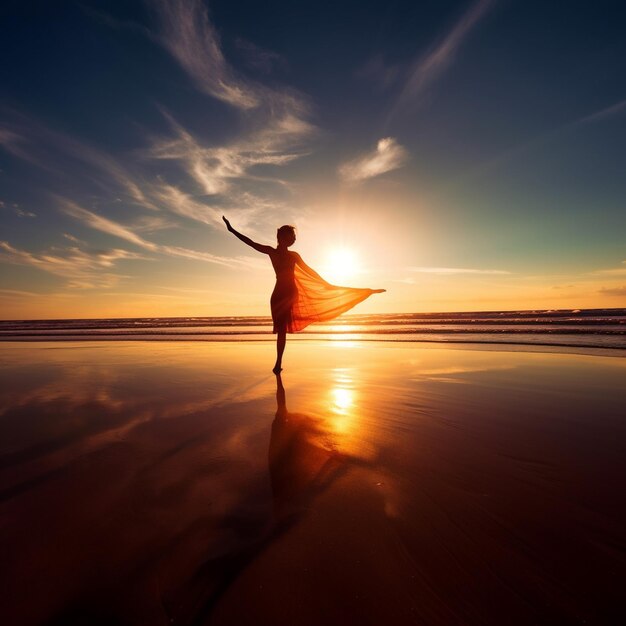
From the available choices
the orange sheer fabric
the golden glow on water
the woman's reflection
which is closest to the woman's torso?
the orange sheer fabric

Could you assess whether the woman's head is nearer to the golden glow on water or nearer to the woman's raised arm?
the woman's raised arm

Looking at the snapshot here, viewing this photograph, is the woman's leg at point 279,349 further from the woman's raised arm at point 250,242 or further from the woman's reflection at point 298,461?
the woman's reflection at point 298,461

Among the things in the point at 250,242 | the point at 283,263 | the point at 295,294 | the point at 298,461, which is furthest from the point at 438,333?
the point at 298,461

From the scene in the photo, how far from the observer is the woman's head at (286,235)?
277 inches

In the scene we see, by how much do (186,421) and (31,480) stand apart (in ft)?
4.90

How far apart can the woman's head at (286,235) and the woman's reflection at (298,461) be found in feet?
13.5

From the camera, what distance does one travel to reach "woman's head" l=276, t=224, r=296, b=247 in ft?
23.1

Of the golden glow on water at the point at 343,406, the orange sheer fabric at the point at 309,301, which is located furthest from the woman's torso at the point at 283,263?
the golden glow on water at the point at 343,406

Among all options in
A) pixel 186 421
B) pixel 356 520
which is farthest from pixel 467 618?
pixel 186 421

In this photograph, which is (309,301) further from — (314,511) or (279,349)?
(314,511)

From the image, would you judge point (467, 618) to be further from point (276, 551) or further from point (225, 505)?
point (225, 505)

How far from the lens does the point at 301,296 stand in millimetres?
8031

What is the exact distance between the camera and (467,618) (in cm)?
132

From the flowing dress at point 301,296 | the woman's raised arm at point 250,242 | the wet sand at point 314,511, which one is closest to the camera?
the wet sand at point 314,511
